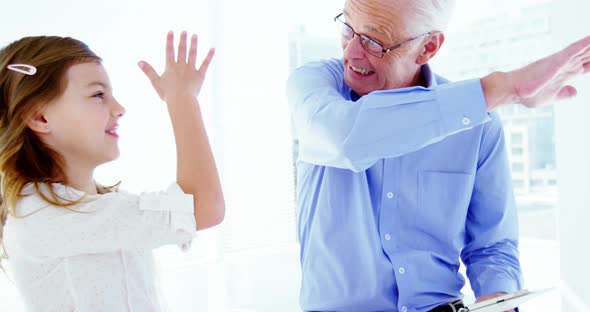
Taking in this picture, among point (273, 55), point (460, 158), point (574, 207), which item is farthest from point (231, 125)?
point (460, 158)

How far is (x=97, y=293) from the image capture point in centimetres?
118

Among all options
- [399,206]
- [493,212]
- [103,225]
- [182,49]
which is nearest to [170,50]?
[182,49]

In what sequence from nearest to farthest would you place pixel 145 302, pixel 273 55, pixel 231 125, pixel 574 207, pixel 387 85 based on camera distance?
pixel 145 302 < pixel 387 85 < pixel 574 207 < pixel 231 125 < pixel 273 55

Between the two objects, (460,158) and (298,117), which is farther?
(460,158)

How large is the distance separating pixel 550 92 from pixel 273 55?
3.33 metres

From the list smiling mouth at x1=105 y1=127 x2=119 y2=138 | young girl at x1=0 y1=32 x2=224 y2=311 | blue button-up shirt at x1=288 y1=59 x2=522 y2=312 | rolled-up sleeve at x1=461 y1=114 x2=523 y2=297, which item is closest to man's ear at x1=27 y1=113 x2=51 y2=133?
young girl at x1=0 y1=32 x2=224 y2=311

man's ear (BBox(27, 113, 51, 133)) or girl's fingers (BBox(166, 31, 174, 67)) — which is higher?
girl's fingers (BBox(166, 31, 174, 67))

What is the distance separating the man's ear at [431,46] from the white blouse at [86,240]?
870mm

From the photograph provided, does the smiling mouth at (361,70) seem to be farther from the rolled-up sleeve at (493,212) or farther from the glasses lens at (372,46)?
the rolled-up sleeve at (493,212)

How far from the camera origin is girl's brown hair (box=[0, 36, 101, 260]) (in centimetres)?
121

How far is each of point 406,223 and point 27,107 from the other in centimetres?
103

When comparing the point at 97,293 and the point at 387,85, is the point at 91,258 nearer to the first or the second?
the point at 97,293

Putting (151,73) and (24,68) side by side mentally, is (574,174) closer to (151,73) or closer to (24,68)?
(151,73)

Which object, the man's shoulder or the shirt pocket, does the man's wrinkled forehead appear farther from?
the shirt pocket
